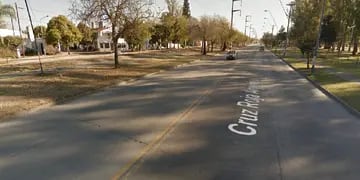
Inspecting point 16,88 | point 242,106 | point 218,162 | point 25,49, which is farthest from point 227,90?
point 25,49

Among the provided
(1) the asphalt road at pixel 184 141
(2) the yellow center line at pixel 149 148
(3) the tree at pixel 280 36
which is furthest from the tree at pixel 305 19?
(2) the yellow center line at pixel 149 148

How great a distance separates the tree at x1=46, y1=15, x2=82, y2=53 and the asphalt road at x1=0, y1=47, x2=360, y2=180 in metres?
52.2

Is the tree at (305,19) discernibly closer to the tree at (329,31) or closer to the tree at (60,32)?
the tree at (329,31)

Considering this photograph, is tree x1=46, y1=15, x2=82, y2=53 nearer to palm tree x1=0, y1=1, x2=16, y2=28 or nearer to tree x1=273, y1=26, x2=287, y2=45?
palm tree x1=0, y1=1, x2=16, y2=28

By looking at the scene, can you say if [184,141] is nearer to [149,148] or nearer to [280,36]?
[149,148]

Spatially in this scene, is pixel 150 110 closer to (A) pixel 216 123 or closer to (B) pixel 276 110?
(A) pixel 216 123

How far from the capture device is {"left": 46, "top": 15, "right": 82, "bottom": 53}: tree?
2261 inches

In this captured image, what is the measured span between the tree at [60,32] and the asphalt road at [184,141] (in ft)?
171

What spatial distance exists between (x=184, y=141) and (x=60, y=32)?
59.4 meters

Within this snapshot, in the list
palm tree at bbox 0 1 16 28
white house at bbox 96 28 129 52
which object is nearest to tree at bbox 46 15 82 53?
palm tree at bbox 0 1 16 28

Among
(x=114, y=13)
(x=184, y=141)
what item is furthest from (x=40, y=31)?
(x=184, y=141)

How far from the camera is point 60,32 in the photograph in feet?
193

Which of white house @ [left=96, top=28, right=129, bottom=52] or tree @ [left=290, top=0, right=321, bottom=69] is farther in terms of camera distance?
white house @ [left=96, top=28, right=129, bottom=52]

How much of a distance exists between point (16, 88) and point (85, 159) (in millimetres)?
10435
